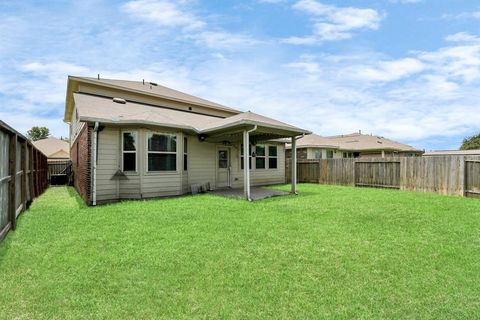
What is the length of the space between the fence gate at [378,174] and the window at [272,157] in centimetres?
444

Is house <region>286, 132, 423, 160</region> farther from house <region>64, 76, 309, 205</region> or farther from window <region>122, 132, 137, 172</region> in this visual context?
window <region>122, 132, 137, 172</region>

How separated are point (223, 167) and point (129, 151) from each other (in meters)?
4.70

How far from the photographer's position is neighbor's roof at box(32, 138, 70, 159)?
94.1 ft

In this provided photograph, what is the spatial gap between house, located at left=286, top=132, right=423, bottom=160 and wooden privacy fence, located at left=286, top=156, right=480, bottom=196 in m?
4.30

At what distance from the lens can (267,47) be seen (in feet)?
A: 38.7

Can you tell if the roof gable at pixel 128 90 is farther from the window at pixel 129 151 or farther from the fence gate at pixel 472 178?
the fence gate at pixel 472 178

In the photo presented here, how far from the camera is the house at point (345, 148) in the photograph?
72.0 feet

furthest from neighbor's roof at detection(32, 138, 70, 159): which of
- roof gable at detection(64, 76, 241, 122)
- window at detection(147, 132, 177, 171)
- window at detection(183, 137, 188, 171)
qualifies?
window at detection(147, 132, 177, 171)

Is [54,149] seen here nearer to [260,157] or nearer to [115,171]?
[115,171]

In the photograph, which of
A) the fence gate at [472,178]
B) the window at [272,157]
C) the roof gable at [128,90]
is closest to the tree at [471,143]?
the fence gate at [472,178]

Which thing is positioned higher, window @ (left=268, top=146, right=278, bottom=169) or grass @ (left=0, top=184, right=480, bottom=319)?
window @ (left=268, top=146, right=278, bottom=169)

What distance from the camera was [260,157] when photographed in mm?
14633

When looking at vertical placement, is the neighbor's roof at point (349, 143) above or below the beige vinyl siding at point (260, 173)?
above

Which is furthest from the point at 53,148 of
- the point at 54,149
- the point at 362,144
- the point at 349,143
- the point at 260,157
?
the point at 362,144
